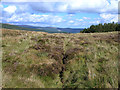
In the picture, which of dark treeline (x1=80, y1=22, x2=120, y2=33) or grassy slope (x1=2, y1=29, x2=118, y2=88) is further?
dark treeline (x1=80, y1=22, x2=120, y2=33)

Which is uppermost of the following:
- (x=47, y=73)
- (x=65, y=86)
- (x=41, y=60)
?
(x=41, y=60)

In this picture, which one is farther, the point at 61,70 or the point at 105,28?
the point at 105,28

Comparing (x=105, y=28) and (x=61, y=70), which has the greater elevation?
(x=105, y=28)

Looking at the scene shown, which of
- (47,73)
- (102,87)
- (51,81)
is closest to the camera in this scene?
(102,87)

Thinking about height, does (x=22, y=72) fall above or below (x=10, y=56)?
below

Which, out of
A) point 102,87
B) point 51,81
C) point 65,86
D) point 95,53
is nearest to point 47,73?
point 51,81

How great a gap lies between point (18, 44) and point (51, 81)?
1066cm

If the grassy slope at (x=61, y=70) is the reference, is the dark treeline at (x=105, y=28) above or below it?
above

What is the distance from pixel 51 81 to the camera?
938 cm

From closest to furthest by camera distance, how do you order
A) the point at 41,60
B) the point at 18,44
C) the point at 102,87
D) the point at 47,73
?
the point at 102,87
the point at 47,73
the point at 41,60
the point at 18,44

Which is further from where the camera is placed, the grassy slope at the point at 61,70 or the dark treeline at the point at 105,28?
the dark treeline at the point at 105,28

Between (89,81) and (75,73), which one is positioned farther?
(75,73)

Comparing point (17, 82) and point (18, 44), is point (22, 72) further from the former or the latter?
point (18, 44)

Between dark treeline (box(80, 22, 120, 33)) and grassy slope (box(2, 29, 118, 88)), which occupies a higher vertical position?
dark treeline (box(80, 22, 120, 33))
